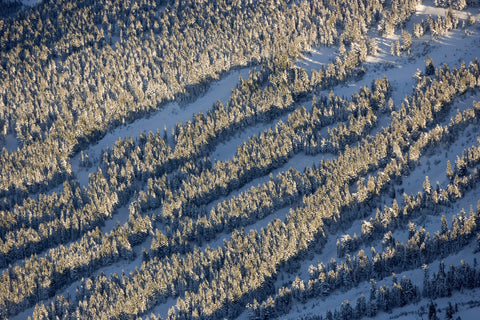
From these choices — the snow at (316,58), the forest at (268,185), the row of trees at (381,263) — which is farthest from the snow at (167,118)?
the row of trees at (381,263)

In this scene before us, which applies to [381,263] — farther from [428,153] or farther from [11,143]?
[11,143]

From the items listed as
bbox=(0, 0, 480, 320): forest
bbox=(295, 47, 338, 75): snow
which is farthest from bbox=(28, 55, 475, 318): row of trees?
bbox=(295, 47, 338, 75): snow

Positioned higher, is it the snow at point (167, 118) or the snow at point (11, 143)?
the snow at point (167, 118)

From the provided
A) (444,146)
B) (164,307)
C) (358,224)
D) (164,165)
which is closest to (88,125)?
(164,165)

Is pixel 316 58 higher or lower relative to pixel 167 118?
higher

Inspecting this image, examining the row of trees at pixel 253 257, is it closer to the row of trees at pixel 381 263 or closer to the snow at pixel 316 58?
the row of trees at pixel 381 263

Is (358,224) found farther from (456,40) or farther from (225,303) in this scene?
(456,40)

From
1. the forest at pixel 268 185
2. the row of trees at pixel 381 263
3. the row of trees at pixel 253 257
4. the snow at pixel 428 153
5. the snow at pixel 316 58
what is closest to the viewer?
the snow at pixel 428 153

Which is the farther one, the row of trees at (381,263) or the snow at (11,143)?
the snow at (11,143)

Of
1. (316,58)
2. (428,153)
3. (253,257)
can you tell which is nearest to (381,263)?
(253,257)
